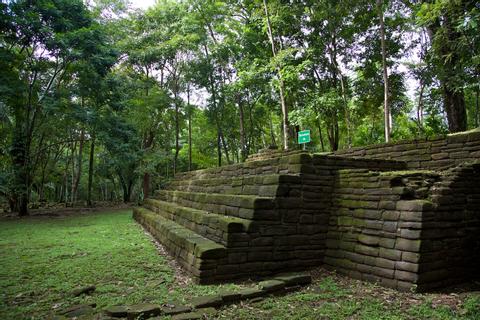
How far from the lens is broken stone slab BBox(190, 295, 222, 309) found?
3373 mm

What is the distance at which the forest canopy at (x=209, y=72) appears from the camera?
10.4m

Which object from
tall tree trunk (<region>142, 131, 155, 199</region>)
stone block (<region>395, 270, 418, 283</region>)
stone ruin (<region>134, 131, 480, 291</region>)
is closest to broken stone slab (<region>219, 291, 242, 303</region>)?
stone ruin (<region>134, 131, 480, 291</region>)

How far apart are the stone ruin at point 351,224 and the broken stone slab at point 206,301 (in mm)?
538

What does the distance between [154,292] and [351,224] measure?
2.98m

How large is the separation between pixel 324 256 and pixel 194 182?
5304 millimetres

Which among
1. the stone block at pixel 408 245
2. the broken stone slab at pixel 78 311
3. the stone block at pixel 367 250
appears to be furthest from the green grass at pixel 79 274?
the stone block at pixel 408 245

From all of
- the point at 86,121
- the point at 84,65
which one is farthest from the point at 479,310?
the point at 84,65

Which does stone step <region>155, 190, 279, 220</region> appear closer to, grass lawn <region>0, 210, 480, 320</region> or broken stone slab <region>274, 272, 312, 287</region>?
broken stone slab <region>274, 272, 312, 287</region>

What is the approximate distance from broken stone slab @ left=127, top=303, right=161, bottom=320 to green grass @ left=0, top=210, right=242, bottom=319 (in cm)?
28

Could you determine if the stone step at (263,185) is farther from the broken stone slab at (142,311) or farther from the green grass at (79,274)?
the broken stone slab at (142,311)

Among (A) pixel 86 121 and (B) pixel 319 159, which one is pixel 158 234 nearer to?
(B) pixel 319 159

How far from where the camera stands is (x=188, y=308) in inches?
129

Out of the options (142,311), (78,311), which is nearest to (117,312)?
(142,311)

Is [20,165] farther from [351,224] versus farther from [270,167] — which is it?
[351,224]
